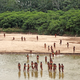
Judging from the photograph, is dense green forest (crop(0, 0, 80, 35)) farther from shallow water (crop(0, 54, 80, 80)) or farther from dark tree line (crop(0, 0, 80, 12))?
shallow water (crop(0, 54, 80, 80))

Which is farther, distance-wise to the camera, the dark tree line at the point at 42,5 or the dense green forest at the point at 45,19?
the dark tree line at the point at 42,5

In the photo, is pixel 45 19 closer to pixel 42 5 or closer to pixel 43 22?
pixel 43 22

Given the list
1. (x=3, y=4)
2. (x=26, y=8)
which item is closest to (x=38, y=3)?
(x=26, y=8)

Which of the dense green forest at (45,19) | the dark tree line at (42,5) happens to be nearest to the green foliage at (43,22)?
the dense green forest at (45,19)

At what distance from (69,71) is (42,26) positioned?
36308mm

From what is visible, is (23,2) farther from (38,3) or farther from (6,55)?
(6,55)

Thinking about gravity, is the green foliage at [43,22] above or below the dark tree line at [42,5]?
below

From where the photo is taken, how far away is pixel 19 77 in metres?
23.5

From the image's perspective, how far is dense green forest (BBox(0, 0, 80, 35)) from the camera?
5728cm

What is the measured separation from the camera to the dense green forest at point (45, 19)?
57.3m

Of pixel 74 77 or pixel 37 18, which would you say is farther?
pixel 37 18

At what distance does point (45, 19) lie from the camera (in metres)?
64.3

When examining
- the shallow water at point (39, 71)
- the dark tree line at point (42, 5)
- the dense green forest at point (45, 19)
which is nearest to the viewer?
the shallow water at point (39, 71)

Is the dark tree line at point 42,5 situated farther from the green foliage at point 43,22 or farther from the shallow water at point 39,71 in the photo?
the shallow water at point 39,71
